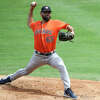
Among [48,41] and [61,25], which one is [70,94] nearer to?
[48,41]

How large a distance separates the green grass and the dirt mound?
0.63 metres

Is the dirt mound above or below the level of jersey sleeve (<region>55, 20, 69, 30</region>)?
below

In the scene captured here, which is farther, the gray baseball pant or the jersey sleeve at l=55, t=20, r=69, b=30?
the gray baseball pant

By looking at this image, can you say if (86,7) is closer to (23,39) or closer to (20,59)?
(23,39)

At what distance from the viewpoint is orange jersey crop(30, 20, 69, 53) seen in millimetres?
6484

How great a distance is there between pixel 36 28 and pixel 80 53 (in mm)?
3479

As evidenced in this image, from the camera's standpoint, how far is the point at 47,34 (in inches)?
255

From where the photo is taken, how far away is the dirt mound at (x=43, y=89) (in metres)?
6.54

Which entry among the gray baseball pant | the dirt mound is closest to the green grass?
the dirt mound

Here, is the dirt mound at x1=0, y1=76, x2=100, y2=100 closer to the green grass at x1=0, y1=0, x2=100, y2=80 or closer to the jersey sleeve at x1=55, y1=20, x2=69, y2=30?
the green grass at x1=0, y1=0, x2=100, y2=80

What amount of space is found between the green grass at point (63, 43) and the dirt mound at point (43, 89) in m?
0.63

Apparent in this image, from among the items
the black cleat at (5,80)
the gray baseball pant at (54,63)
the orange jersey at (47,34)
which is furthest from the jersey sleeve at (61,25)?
the black cleat at (5,80)

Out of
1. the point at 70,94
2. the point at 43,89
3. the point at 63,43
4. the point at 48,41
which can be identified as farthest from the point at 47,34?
the point at 63,43

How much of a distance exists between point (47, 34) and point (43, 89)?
137 centimetres
